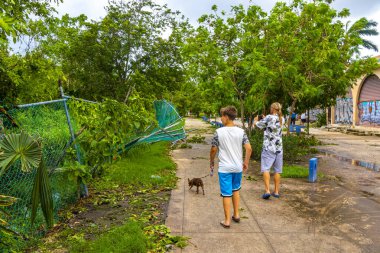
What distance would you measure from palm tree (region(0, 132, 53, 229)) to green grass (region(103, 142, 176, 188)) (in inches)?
162

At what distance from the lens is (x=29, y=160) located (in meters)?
2.92

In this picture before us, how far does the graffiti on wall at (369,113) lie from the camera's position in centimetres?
2552

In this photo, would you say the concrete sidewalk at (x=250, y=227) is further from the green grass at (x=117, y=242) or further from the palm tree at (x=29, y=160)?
the palm tree at (x=29, y=160)

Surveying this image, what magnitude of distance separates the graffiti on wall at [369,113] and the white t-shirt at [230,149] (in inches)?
961

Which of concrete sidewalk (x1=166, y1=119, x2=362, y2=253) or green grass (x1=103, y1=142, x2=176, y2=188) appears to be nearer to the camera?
concrete sidewalk (x1=166, y1=119, x2=362, y2=253)

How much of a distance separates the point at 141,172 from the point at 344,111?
90.8ft

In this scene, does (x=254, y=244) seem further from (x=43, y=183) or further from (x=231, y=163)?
(x=43, y=183)

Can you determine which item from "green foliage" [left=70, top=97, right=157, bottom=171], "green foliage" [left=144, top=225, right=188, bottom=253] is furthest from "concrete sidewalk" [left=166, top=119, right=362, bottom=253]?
"green foliage" [left=70, top=97, right=157, bottom=171]

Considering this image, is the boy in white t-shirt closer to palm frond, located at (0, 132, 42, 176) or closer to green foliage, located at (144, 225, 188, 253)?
green foliage, located at (144, 225, 188, 253)

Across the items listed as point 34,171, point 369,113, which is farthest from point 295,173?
point 369,113

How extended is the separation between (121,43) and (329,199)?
38.0 ft

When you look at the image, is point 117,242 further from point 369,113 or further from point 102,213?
point 369,113

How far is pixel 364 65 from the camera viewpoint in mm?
10922

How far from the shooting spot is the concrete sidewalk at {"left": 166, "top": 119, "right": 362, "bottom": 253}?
412cm
